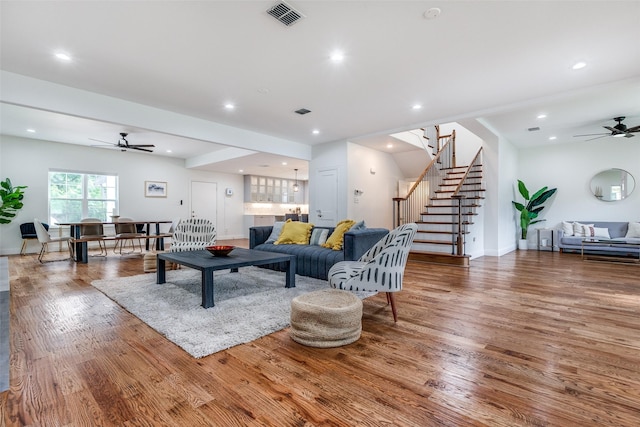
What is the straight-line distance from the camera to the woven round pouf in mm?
2207

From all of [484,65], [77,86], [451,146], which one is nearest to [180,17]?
[77,86]

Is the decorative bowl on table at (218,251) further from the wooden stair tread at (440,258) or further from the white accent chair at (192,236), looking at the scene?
the wooden stair tread at (440,258)

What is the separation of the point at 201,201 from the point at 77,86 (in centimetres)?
649

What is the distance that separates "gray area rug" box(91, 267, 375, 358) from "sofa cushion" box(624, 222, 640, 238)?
22.8 ft

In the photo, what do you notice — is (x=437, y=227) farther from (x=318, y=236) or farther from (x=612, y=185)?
(x=612, y=185)

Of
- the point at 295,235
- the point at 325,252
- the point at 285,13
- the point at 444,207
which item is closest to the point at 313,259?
the point at 325,252

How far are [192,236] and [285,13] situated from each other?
13.0 feet

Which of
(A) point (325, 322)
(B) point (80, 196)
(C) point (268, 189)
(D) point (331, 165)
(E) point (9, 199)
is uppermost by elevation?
(D) point (331, 165)

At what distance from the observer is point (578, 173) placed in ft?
25.1

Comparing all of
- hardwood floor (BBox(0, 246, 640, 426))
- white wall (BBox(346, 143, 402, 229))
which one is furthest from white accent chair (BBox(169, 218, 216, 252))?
white wall (BBox(346, 143, 402, 229))

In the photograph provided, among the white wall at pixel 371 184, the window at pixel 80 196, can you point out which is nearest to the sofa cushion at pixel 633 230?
the white wall at pixel 371 184

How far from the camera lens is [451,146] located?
27.3 feet

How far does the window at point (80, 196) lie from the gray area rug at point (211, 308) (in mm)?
5019

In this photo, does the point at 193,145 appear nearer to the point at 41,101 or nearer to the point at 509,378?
the point at 41,101
